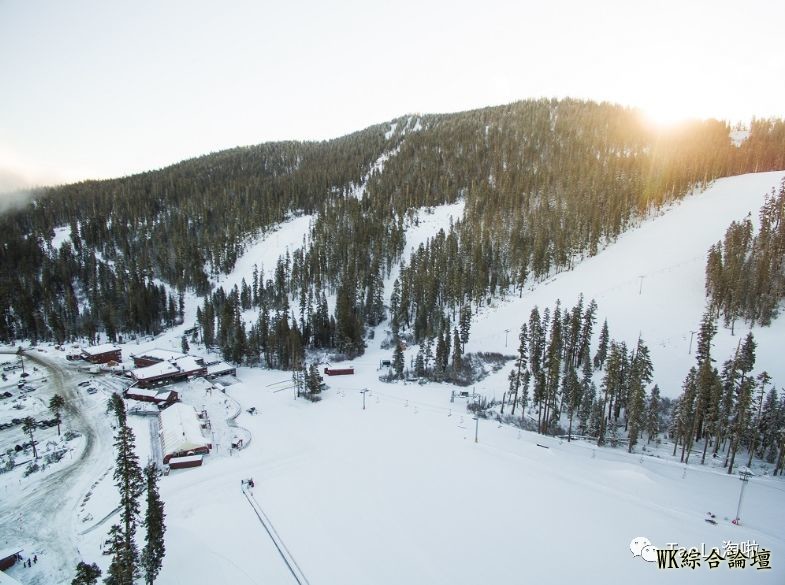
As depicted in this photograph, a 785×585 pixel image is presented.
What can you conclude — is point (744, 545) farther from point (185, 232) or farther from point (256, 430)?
point (185, 232)

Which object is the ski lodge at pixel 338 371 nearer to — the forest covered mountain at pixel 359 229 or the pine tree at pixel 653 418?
the forest covered mountain at pixel 359 229

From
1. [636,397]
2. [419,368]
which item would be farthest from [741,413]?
[419,368]

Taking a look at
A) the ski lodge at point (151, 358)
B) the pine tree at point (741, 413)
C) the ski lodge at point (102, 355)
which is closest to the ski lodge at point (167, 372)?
the ski lodge at point (151, 358)

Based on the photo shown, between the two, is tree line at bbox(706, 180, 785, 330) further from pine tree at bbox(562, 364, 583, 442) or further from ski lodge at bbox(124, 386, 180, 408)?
ski lodge at bbox(124, 386, 180, 408)

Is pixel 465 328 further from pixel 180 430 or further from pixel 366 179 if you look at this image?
pixel 366 179

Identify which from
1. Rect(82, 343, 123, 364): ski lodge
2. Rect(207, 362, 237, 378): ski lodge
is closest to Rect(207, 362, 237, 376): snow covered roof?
Rect(207, 362, 237, 378): ski lodge

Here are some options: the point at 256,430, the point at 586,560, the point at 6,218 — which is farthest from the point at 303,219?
the point at 586,560

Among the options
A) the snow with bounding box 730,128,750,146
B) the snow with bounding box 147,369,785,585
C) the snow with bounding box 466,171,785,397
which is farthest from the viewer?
the snow with bounding box 730,128,750,146

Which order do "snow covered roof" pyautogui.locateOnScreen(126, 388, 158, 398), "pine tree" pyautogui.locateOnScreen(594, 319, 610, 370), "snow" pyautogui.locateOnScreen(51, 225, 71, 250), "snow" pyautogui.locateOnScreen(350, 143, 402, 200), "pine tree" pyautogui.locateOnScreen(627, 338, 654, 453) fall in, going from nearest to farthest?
"pine tree" pyautogui.locateOnScreen(627, 338, 654, 453)
"snow covered roof" pyautogui.locateOnScreen(126, 388, 158, 398)
"pine tree" pyautogui.locateOnScreen(594, 319, 610, 370)
"snow" pyautogui.locateOnScreen(51, 225, 71, 250)
"snow" pyautogui.locateOnScreen(350, 143, 402, 200)
